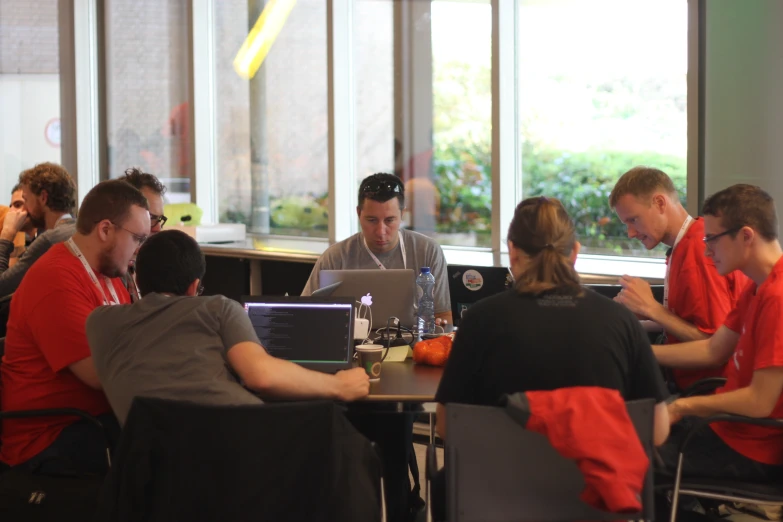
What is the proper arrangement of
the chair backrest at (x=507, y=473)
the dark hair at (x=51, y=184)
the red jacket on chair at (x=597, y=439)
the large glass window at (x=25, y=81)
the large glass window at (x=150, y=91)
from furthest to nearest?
the large glass window at (x=25, y=81) < the large glass window at (x=150, y=91) < the dark hair at (x=51, y=184) < the chair backrest at (x=507, y=473) < the red jacket on chair at (x=597, y=439)

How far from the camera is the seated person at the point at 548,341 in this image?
1.97 metres

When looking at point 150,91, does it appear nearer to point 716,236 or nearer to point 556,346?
point 716,236

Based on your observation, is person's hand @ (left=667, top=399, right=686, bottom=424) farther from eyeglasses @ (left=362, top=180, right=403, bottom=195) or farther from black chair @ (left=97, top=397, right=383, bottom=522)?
eyeglasses @ (left=362, top=180, right=403, bottom=195)

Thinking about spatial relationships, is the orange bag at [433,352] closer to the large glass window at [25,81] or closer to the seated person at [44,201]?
the seated person at [44,201]

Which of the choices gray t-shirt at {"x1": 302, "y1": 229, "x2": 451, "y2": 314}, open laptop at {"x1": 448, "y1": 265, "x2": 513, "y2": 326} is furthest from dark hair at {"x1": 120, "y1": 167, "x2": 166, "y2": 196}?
open laptop at {"x1": 448, "y1": 265, "x2": 513, "y2": 326}

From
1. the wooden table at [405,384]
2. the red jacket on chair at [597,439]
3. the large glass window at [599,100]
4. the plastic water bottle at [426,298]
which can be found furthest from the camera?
the large glass window at [599,100]

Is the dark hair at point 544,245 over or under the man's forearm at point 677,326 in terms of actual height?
over

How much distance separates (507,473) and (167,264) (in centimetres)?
105

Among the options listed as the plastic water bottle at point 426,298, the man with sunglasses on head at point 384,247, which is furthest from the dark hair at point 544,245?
the man with sunglasses on head at point 384,247

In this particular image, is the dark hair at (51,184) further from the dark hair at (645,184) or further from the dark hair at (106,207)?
the dark hair at (645,184)

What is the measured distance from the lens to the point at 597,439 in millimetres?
1794

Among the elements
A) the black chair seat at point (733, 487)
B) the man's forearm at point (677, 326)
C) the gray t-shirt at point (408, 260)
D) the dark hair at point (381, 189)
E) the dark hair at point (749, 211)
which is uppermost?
the dark hair at point (381, 189)

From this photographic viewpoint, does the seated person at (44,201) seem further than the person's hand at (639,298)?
Yes

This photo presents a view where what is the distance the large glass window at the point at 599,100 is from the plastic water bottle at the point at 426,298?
169 centimetres
